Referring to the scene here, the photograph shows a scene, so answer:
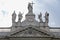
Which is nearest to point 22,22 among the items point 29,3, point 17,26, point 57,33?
point 17,26

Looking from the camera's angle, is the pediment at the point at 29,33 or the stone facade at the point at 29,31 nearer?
the stone facade at the point at 29,31

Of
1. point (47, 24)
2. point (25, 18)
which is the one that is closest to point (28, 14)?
point (25, 18)

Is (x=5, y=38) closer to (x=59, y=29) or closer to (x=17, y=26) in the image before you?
(x=17, y=26)

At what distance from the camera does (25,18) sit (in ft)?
124

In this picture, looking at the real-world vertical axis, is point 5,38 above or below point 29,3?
below

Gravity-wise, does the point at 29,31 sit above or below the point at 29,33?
above

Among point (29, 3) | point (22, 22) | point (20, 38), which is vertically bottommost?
point (20, 38)

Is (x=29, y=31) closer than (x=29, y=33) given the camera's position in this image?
Yes

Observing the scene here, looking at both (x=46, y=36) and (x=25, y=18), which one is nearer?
(x=46, y=36)

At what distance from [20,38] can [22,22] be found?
A: 2794mm

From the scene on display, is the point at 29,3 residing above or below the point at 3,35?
above

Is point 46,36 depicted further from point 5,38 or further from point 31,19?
point 5,38

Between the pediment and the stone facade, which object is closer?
the stone facade

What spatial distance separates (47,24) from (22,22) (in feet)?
13.4
